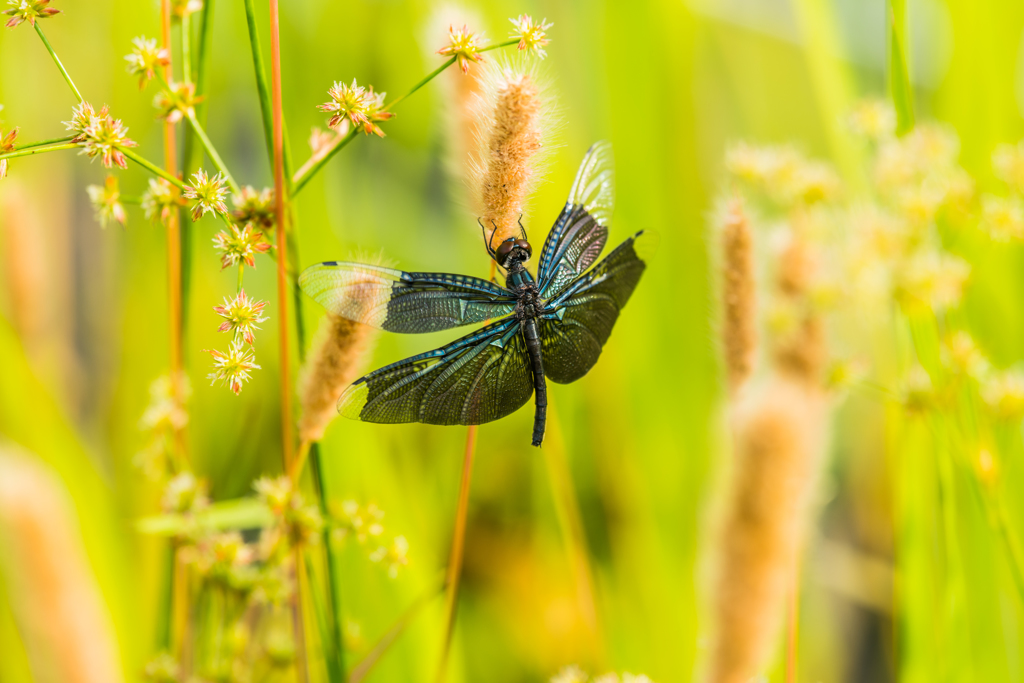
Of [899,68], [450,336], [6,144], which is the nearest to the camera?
[6,144]

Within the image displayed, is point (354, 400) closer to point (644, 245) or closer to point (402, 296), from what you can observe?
point (402, 296)

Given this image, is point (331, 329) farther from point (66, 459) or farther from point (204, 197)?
point (66, 459)

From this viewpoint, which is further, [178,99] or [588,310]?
[588,310]

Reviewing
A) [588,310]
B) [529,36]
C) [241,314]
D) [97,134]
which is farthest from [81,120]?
[588,310]

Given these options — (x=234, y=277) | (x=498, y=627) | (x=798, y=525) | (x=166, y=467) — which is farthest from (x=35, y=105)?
(x=798, y=525)

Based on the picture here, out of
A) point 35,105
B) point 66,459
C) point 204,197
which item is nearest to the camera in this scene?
point 204,197

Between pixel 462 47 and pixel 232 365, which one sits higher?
pixel 462 47

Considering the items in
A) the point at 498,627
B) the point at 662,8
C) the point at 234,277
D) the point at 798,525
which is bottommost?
the point at 498,627

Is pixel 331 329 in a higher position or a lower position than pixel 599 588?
higher
